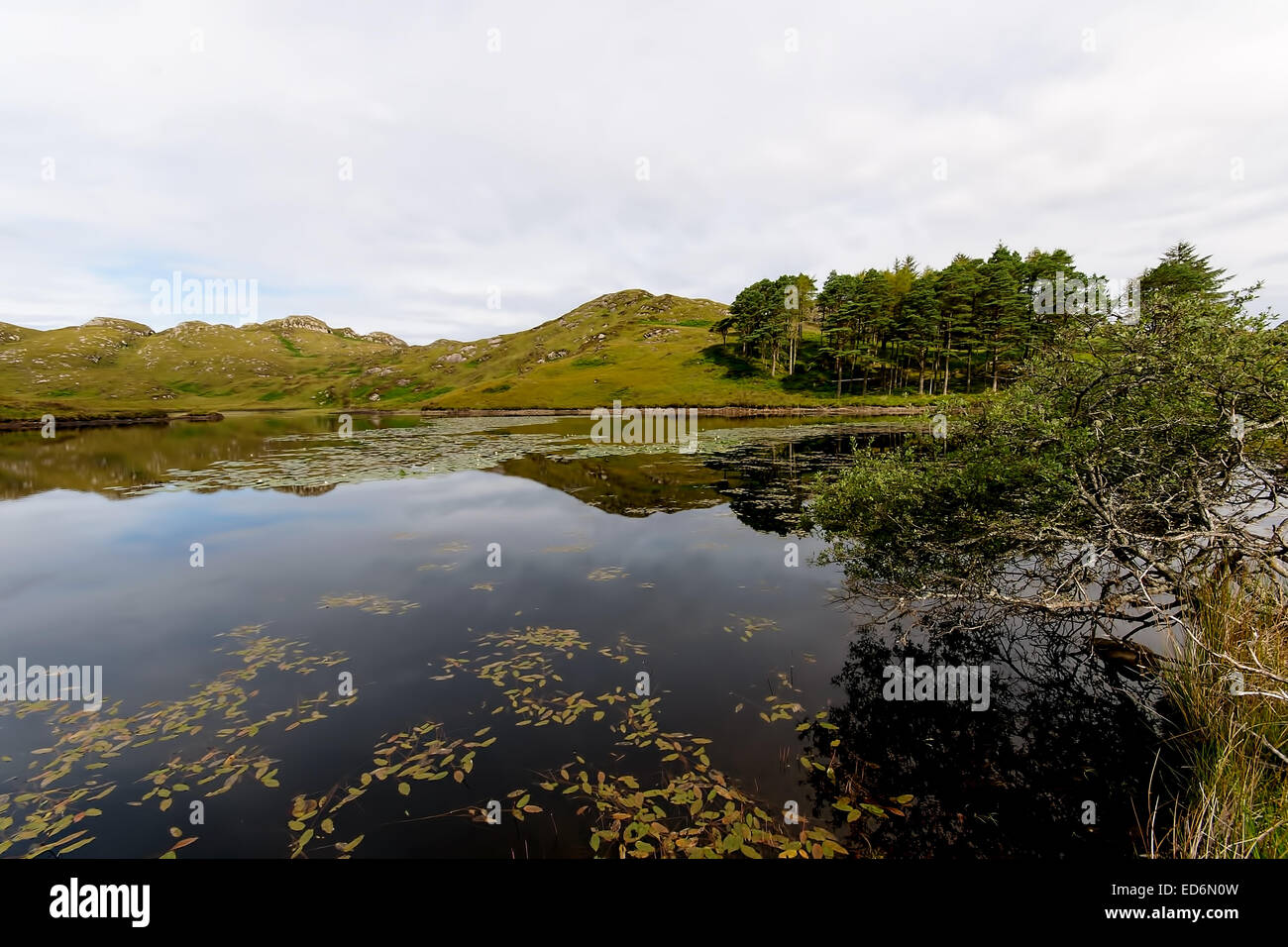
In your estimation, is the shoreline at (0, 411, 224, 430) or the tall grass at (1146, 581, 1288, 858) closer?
the tall grass at (1146, 581, 1288, 858)

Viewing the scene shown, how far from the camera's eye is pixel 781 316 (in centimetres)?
11075

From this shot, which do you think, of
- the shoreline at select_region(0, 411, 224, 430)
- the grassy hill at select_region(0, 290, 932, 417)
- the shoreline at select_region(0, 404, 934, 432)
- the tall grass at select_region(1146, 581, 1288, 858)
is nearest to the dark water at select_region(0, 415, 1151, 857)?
the tall grass at select_region(1146, 581, 1288, 858)

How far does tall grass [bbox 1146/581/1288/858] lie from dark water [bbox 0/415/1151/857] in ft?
3.18

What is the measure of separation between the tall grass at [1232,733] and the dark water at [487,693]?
0.97m

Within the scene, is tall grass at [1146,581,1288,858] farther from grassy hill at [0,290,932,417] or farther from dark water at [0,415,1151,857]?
grassy hill at [0,290,932,417]

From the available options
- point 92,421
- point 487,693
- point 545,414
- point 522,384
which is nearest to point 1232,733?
→ point 487,693

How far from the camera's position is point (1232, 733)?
6289mm

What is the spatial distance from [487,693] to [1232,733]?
1218cm

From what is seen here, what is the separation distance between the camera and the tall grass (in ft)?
18.0

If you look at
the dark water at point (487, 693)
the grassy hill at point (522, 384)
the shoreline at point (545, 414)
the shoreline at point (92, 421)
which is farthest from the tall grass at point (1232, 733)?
the shoreline at point (92, 421)

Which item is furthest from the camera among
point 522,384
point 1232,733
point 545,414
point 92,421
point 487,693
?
point 522,384

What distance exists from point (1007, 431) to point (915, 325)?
103 meters

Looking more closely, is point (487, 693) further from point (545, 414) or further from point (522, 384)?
point (522, 384)
